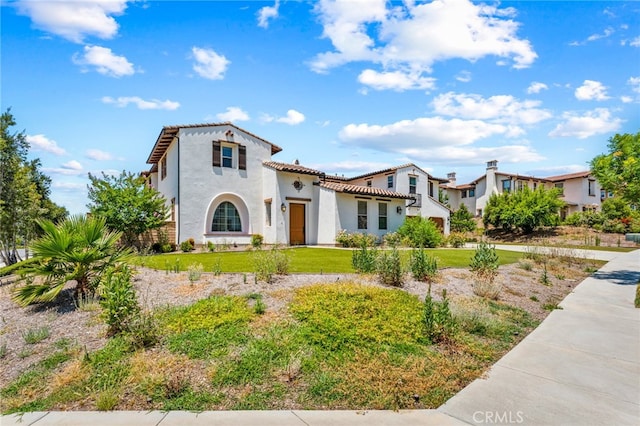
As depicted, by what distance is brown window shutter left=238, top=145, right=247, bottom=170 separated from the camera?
2016cm

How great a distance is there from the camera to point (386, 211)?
2469 centimetres

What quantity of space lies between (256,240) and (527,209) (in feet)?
88.7

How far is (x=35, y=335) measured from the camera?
4.91m

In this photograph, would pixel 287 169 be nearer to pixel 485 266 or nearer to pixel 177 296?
pixel 485 266

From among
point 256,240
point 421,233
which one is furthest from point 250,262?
point 421,233

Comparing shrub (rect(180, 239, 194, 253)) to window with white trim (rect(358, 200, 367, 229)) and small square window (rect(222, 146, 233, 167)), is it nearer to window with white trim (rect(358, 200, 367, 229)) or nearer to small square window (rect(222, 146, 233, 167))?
small square window (rect(222, 146, 233, 167))

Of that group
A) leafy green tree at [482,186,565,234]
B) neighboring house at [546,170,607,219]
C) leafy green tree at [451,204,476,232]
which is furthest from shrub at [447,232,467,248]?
neighboring house at [546,170,607,219]

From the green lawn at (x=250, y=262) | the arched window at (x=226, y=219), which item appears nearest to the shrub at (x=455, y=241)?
the green lawn at (x=250, y=262)

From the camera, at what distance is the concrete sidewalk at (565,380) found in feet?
10.8

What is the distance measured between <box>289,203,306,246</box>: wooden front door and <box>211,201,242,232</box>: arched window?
3211 mm

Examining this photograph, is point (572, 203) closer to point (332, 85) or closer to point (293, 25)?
point (332, 85)

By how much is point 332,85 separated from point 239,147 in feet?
29.6

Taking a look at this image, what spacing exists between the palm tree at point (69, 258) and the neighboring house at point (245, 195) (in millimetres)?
11958

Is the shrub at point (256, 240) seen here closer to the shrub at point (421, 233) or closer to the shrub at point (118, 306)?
the shrub at point (421, 233)
